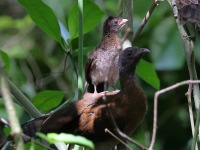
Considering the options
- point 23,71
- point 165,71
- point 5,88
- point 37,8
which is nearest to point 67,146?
point 37,8

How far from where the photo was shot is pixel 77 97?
213 centimetres

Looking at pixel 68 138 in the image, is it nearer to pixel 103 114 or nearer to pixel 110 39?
pixel 103 114

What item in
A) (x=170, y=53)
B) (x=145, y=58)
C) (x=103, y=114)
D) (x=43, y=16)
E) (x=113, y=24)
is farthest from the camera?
(x=145, y=58)

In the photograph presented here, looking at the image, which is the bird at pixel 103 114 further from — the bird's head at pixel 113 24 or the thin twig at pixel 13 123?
the thin twig at pixel 13 123

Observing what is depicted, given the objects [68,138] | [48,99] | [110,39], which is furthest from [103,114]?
[110,39]

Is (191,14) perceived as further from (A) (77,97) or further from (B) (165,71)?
(B) (165,71)

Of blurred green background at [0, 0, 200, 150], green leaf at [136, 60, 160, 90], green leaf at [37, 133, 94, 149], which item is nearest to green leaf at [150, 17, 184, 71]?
blurred green background at [0, 0, 200, 150]

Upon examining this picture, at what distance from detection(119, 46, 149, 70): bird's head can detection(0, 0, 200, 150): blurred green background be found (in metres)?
0.67

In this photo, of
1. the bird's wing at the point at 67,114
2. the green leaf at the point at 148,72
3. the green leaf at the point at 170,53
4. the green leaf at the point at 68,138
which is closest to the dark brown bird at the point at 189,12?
the green leaf at the point at 148,72

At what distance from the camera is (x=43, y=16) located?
2080 mm

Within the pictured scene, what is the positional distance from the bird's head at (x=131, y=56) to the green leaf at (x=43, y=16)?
0.24 m

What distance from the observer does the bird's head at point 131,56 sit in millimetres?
1998

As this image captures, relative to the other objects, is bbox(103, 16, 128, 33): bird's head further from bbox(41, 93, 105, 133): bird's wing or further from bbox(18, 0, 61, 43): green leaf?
bbox(41, 93, 105, 133): bird's wing

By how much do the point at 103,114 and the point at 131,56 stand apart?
0.22 m
